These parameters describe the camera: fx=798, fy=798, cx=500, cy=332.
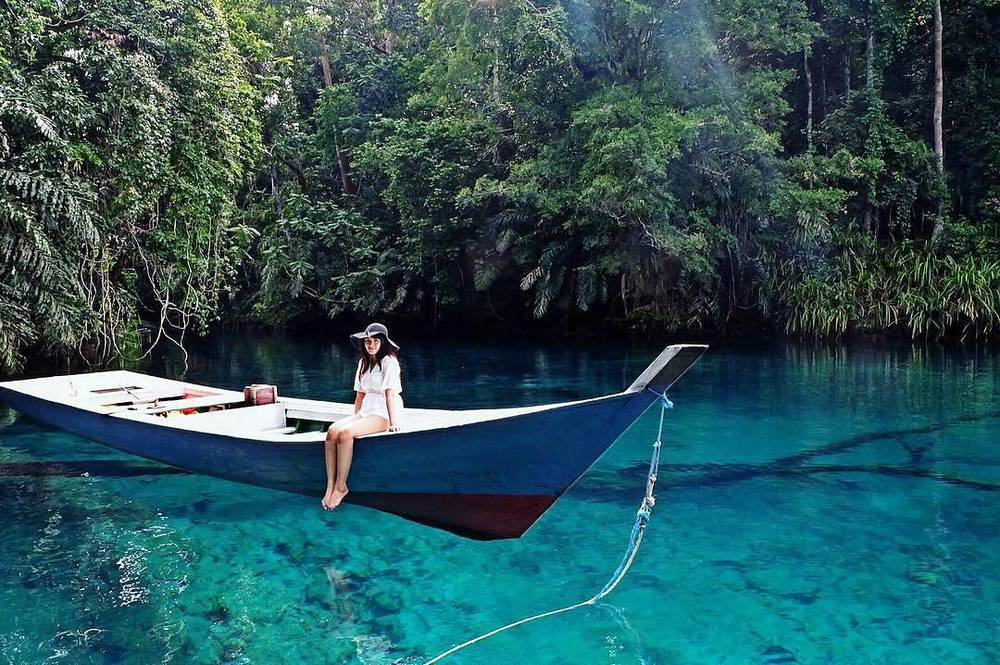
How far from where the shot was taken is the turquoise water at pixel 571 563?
3990 millimetres

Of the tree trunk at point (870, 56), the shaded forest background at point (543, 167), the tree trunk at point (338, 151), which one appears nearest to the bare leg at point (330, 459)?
the shaded forest background at point (543, 167)

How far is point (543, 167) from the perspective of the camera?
16453 mm

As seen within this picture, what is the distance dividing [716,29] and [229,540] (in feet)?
47.2

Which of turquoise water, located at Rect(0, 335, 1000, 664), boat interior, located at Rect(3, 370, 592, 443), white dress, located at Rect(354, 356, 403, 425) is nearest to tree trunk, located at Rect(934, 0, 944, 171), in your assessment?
turquoise water, located at Rect(0, 335, 1000, 664)

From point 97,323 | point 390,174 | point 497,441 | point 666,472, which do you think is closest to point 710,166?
point 390,174

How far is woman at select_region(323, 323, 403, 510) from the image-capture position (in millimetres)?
5109

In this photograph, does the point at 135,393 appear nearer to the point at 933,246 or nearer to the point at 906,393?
the point at 906,393

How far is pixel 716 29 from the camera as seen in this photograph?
16078 millimetres

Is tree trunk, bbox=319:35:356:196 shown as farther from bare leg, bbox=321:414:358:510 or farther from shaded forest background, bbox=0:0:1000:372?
bare leg, bbox=321:414:358:510

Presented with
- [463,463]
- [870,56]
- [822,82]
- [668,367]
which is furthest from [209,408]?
[822,82]

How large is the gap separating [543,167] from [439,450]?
1240 centimetres

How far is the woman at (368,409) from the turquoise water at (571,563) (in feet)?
1.79

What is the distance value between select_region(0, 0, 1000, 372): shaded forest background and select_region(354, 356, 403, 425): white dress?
681cm

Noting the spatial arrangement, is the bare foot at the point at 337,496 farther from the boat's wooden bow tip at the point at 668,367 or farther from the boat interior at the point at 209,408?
the boat's wooden bow tip at the point at 668,367
